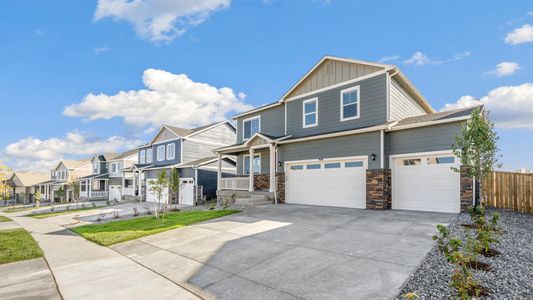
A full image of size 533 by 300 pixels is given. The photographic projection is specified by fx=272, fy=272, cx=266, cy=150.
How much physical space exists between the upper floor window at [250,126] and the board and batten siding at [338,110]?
312 centimetres

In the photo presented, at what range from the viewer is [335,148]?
44.9ft

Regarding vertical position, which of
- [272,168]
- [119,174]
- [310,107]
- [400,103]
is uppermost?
[310,107]

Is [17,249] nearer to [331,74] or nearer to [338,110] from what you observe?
[338,110]

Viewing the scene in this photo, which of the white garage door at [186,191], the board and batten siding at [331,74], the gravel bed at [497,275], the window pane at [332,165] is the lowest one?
the white garage door at [186,191]

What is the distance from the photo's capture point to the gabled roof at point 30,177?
5059 cm

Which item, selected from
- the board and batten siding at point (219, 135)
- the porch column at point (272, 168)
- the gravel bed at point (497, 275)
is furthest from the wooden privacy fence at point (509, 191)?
the board and batten siding at point (219, 135)

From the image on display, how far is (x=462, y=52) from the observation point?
11703 millimetres

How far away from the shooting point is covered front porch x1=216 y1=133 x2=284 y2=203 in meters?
15.9

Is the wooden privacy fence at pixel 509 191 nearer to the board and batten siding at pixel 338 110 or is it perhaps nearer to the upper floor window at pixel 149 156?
Answer: the board and batten siding at pixel 338 110

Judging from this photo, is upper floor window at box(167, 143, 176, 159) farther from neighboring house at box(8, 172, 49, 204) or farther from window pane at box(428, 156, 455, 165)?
neighboring house at box(8, 172, 49, 204)

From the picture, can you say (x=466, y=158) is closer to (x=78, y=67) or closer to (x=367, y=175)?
(x=367, y=175)

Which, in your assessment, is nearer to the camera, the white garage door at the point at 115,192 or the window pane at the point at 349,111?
the window pane at the point at 349,111

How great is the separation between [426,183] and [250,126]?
39.5 ft

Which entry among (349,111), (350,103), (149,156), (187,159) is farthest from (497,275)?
(149,156)
